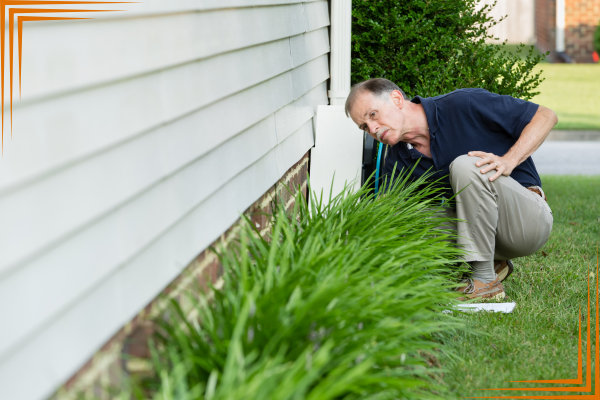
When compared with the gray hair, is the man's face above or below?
below

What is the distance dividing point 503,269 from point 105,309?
252cm

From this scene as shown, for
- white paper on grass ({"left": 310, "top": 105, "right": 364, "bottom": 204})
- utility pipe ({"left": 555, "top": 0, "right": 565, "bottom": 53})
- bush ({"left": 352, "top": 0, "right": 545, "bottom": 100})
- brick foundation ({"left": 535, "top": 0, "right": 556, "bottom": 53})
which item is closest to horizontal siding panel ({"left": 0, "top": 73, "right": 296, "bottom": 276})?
white paper on grass ({"left": 310, "top": 105, "right": 364, "bottom": 204})

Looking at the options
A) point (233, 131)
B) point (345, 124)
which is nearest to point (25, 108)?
point (233, 131)

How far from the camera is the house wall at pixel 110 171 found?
3.92 ft

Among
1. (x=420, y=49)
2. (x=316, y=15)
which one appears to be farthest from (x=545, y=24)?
(x=316, y=15)

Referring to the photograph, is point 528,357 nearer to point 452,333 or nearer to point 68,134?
point 452,333

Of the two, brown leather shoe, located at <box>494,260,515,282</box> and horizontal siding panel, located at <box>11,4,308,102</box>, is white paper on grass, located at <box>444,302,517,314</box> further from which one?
horizontal siding panel, located at <box>11,4,308,102</box>

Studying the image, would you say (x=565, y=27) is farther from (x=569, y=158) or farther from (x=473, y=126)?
(x=473, y=126)

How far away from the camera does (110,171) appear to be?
4.82ft

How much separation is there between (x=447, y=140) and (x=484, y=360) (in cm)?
134

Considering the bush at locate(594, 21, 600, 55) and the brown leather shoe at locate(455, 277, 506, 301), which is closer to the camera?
the brown leather shoe at locate(455, 277, 506, 301)

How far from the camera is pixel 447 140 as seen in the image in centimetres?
328

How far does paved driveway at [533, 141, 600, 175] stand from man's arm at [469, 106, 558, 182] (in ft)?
22.4

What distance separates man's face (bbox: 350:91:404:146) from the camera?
10.5 ft
